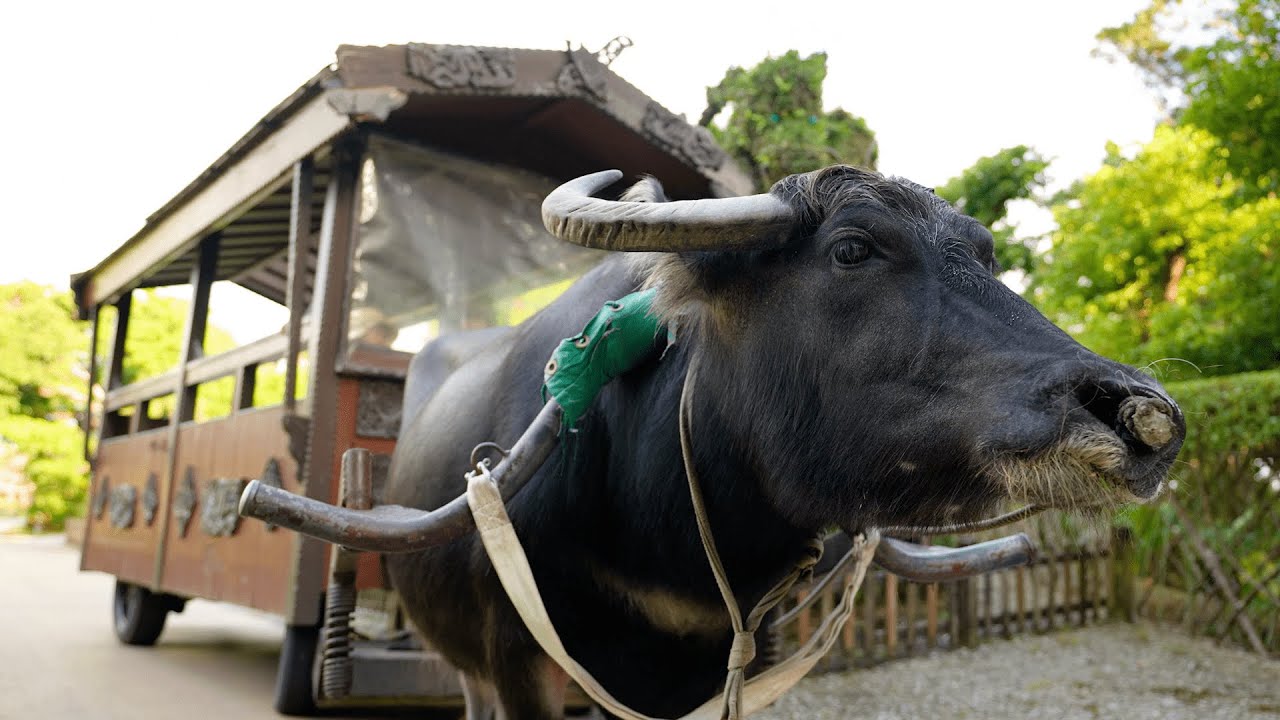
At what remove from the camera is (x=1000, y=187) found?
722cm

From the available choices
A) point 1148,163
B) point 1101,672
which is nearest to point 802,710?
point 1101,672

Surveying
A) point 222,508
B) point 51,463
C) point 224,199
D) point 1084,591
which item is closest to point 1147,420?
point 222,508

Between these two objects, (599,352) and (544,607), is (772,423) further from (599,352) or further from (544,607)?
(544,607)

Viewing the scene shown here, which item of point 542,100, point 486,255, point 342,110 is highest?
point 542,100

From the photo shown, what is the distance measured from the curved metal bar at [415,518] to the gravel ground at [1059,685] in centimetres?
374

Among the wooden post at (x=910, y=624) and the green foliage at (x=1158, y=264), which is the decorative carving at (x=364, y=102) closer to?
the wooden post at (x=910, y=624)

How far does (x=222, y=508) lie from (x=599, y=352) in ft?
11.4

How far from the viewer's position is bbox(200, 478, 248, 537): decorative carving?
450 cm

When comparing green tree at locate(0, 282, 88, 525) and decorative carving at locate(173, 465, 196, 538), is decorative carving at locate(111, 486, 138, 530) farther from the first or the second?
green tree at locate(0, 282, 88, 525)

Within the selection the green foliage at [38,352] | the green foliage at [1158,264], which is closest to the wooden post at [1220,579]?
the green foliage at [1158,264]

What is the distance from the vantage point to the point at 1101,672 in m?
6.40

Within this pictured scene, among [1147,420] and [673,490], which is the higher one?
[1147,420]

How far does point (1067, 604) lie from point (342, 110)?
7223 mm

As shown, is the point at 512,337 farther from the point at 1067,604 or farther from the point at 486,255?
the point at 1067,604
